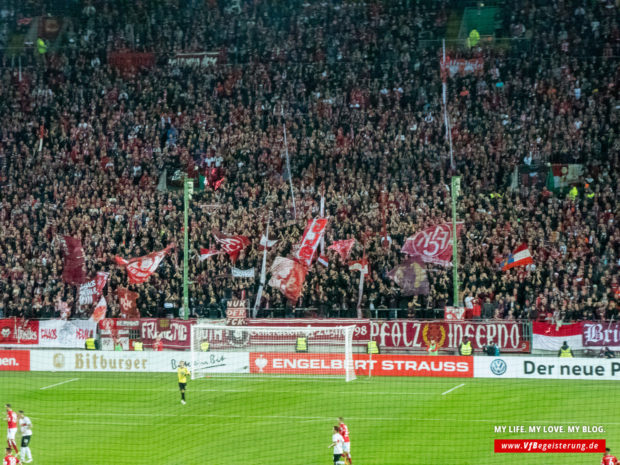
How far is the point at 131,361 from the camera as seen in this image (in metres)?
41.6

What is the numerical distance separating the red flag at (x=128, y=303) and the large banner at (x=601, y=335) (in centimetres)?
1902

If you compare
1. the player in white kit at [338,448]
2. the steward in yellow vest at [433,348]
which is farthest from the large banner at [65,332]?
the player in white kit at [338,448]

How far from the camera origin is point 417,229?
44.7 metres

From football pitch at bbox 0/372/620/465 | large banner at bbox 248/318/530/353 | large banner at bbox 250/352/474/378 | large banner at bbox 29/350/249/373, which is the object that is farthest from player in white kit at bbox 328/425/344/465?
large banner at bbox 248/318/530/353

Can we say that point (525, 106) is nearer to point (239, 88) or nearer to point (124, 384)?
point (239, 88)

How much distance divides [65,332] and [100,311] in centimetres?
187

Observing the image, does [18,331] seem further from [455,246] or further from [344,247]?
[455,246]

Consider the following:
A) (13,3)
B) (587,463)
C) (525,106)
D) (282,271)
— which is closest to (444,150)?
(525,106)

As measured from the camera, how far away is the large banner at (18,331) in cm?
4588

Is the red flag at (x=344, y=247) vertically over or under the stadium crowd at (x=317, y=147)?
under

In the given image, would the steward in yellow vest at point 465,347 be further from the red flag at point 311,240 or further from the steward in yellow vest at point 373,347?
the red flag at point 311,240

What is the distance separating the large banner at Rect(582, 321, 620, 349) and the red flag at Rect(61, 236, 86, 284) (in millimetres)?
22056

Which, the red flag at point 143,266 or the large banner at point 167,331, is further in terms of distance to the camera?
the red flag at point 143,266

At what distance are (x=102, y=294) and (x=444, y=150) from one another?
57.5ft
